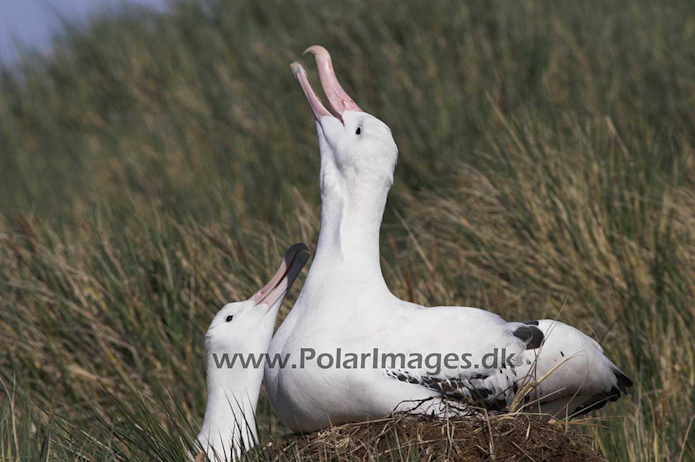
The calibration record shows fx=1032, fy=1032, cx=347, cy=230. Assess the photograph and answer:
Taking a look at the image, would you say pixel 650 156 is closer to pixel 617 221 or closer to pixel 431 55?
pixel 617 221

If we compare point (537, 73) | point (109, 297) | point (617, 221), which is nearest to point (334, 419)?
point (109, 297)

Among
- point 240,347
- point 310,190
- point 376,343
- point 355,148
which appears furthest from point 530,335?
point 310,190

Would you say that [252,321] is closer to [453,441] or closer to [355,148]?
[355,148]

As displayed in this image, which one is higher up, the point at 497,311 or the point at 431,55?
the point at 431,55

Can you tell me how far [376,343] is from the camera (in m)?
3.51

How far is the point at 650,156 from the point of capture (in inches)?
256

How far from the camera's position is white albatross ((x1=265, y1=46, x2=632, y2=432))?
346 centimetres

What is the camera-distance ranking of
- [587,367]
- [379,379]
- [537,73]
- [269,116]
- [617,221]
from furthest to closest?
[269,116], [537,73], [617,221], [587,367], [379,379]

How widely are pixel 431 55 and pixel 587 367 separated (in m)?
5.41

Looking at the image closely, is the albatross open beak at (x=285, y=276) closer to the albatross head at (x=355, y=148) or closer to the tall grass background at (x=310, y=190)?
the albatross head at (x=355, y=148)

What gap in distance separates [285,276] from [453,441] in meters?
1.25

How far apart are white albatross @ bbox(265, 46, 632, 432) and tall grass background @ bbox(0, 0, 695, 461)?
1.58ft

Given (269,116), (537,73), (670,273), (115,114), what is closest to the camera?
(670,273)

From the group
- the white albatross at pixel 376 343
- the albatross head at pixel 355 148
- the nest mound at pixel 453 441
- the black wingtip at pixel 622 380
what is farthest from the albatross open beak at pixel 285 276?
the black wingtip at pixel 622 380
